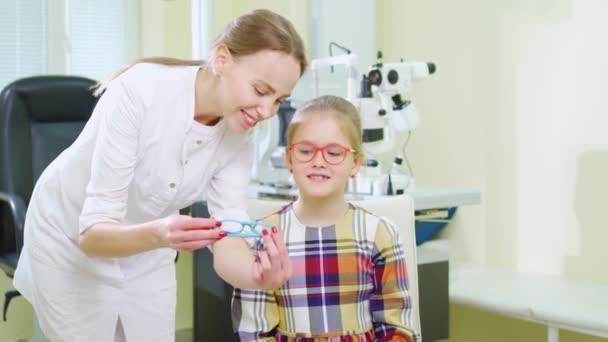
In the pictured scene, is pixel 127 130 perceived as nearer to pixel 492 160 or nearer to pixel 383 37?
pixel 492 160

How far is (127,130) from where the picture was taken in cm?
128

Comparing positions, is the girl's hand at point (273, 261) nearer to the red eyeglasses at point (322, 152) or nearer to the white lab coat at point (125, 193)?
the white lab coat at point (125, 193)

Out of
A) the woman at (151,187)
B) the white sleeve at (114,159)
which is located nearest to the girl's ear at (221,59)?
the woman at (151,187)

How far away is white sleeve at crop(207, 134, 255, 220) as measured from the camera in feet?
4.70

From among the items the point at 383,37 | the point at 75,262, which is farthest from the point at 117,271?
the point at 383,37

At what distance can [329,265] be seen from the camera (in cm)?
150

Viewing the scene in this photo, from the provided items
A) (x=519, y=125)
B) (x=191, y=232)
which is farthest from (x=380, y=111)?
(x=191, y=232)

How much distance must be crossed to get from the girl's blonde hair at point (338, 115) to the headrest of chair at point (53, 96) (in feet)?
3.68

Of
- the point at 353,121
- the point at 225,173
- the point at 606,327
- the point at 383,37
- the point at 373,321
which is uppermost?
the point at 383,37

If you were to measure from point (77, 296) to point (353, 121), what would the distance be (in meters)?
0.69

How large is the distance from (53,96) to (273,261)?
5.19 feet

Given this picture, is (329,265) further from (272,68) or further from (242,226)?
(272,68)

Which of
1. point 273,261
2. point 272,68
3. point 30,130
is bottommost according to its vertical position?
point 273,261

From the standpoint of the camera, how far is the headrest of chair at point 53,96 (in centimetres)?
240
